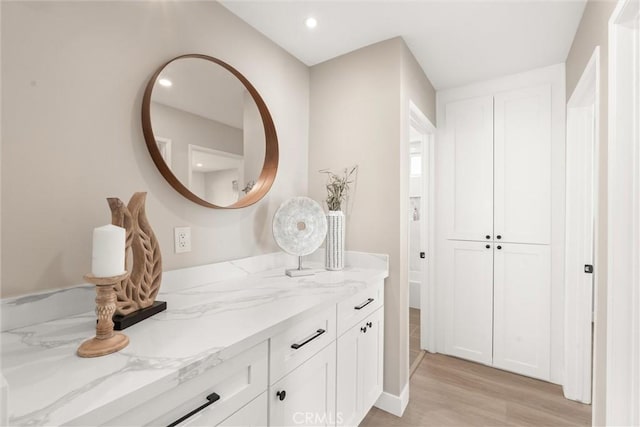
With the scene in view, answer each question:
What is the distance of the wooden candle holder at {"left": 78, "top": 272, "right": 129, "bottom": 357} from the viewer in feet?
2.47

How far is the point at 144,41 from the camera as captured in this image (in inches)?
50.3

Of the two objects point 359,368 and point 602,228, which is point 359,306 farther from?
point 602,228

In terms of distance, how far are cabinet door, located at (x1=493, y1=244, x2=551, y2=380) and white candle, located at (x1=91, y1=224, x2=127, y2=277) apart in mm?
2605

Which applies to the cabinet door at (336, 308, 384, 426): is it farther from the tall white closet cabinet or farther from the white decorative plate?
the tall white closet cabinet

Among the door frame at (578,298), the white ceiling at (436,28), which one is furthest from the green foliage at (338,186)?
the door frame at (578,298)

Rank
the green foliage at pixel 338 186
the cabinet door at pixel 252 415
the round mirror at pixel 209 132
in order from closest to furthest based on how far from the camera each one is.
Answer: the cabinet door at pixel 252 415, the round mirror at pixel 209 132, the green foliage at pixel 338 186

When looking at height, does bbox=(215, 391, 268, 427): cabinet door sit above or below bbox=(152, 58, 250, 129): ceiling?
below

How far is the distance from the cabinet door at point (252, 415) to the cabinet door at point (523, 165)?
2.26 m

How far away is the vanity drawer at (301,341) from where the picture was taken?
103 cm

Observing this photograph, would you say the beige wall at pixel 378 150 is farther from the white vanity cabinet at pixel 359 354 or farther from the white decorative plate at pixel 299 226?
the white decorative plate at pixel 299 226

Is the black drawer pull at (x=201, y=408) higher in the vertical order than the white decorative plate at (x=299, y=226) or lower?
lower

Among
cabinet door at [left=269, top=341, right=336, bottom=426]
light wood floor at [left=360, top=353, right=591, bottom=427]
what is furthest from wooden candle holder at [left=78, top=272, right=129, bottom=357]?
light wood floor at [left=360, top=353, right=591, bottom=427]
